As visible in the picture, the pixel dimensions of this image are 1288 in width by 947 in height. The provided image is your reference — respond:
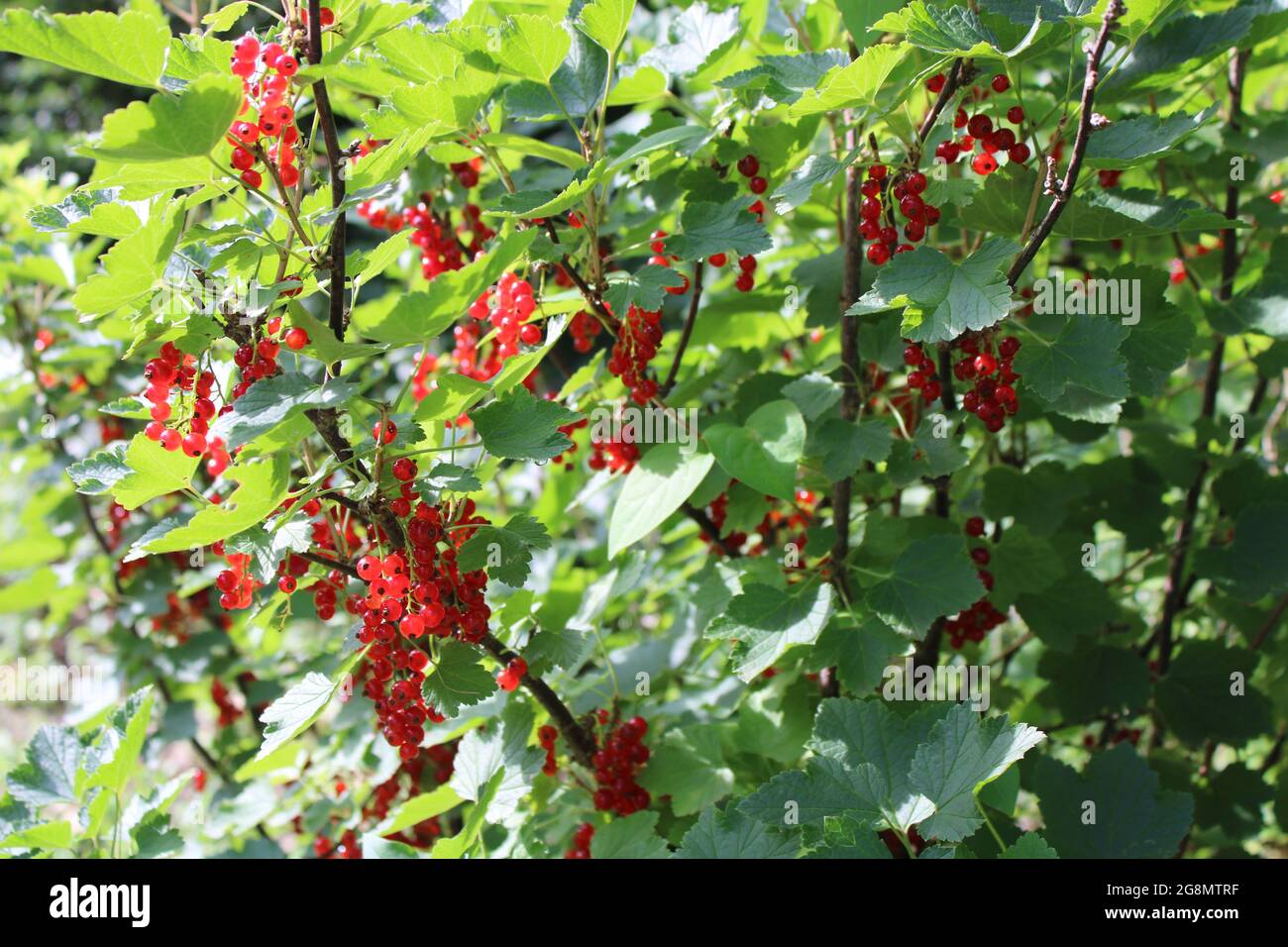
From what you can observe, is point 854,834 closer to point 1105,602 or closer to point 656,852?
point 656,852

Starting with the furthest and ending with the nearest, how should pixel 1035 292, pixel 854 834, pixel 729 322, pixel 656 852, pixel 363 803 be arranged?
pixel 363 803 < pixel 729 322 < pixel 1035 292 < pixel 656 852 < pixel 854 834

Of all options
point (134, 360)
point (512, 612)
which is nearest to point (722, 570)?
point (512, 612)

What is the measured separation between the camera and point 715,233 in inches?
62.3

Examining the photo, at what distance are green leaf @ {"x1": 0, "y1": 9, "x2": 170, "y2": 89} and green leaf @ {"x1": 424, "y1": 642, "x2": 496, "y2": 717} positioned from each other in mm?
816

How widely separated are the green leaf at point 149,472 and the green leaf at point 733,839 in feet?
2.71

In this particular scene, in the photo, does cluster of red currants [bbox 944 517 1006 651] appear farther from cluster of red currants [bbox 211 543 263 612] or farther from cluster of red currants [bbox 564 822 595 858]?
cluster of red currants [bbox 211 543 263 612]

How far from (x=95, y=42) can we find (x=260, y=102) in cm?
21

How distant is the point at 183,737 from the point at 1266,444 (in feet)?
9.69

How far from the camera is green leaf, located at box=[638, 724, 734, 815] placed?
5.85 ft

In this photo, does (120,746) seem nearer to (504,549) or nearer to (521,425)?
(504,549)

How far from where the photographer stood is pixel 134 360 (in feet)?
9.46

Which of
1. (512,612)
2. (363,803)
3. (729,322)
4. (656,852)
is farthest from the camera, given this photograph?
(363,803)

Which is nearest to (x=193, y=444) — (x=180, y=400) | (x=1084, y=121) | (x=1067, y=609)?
(x=180, y=400)

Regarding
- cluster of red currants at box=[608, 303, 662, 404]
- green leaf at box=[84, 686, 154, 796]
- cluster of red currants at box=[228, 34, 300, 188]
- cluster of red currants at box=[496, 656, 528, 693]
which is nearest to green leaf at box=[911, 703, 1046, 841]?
cluster of red currants at box=[496, 656, 528, 693]
